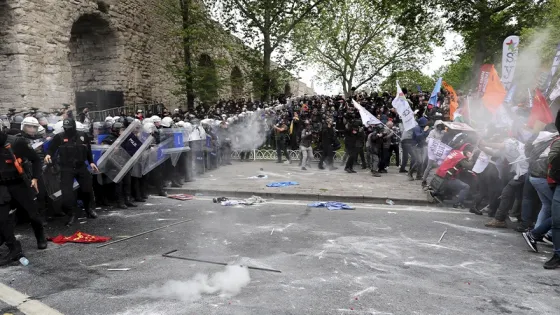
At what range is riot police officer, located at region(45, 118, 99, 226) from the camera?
7.09 meters

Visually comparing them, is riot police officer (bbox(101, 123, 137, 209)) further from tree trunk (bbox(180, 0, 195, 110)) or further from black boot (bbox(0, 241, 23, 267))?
tree trunk (bbox(180, 0, 195, 110))

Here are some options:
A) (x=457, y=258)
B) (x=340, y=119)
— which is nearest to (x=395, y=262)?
(x=457, y=258)

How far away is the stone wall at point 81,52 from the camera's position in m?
14.0

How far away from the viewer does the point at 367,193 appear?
377 inches

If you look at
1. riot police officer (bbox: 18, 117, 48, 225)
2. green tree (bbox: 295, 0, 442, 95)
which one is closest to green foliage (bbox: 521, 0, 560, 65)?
green tree (bbox: 295, 0, 442, 95)

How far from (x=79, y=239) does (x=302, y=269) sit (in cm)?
355

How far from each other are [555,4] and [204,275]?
23685 millimetres

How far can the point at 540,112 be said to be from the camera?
7.10 m

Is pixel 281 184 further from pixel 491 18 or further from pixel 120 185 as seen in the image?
pixel 491 18

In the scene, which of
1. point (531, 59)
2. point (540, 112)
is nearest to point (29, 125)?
point (540, 112)

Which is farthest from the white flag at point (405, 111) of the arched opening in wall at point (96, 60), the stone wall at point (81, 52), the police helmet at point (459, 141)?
the arched opening in wall at point (96, 60)

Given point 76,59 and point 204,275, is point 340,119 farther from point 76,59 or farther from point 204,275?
point 76,59

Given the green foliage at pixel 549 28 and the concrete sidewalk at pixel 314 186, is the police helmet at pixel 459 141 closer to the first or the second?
the concrete sidewalk at pixel 314 186

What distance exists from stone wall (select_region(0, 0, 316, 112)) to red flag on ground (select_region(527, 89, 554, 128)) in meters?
15.5
